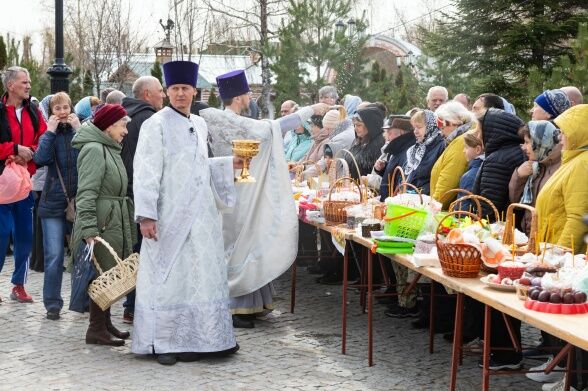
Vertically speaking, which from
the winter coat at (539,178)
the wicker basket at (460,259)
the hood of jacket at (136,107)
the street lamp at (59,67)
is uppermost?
the street lamp at (59,67)

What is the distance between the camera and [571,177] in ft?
17.3

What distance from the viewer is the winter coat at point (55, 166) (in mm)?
7566

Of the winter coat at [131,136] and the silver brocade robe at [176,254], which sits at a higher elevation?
the winter coat at [131,136]

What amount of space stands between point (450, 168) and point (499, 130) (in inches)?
28.2

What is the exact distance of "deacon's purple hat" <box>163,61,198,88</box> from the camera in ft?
20.8

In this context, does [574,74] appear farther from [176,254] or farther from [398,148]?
[176,254]

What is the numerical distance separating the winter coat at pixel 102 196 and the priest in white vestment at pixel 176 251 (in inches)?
21.3

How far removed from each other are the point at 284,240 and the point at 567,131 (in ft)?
9.19

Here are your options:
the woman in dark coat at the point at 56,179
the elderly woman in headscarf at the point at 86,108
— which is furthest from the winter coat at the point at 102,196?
the elderly woman in headscarf at the point at 86,108

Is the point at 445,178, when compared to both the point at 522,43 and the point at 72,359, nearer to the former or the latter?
the point at 72,359

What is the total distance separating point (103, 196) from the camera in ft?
22.3

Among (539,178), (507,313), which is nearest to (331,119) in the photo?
(539,178)

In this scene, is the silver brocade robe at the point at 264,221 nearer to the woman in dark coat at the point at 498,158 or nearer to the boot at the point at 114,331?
the boot at the point at 114,331

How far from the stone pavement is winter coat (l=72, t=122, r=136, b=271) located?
79cm
